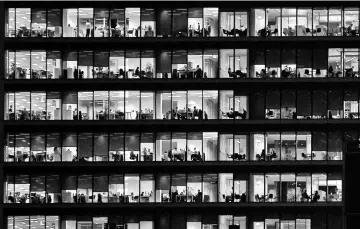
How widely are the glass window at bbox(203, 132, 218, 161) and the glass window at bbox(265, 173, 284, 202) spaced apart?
303 centimetres

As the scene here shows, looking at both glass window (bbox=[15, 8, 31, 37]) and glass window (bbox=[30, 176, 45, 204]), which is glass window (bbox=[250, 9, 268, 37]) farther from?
glass window (bbox=[30, 176, 45, 204])

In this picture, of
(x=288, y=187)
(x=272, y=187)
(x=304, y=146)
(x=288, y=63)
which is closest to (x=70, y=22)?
(x=288, y=63)

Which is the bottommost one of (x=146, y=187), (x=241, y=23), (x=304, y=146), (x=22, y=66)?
(x=146, y=187)

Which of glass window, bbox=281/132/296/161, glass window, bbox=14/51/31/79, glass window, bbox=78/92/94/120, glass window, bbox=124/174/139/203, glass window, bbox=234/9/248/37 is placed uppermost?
glass window, bbox=234/9/248/37

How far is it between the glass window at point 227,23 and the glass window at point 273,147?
5.77 metres

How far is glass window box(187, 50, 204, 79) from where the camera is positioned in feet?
149

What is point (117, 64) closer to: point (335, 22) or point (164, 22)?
point (164, 22)

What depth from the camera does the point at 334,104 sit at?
4541cm

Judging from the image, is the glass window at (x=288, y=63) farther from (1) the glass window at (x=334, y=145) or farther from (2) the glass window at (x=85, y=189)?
(2) the glass window at (x=85, y=189)

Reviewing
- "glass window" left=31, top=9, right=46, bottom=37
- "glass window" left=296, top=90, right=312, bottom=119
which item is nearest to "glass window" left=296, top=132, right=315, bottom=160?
"glass window" left=296, top=90, right=312, bottom=119

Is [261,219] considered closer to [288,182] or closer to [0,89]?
[288,182]

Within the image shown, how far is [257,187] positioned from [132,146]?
275 inches

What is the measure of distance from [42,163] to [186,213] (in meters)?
8.07

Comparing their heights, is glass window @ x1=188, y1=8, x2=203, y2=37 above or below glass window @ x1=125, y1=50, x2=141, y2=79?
above
